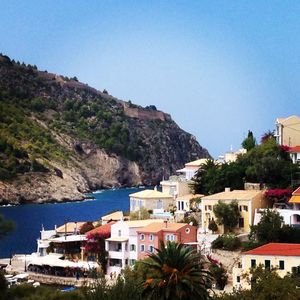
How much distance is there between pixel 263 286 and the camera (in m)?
29.3

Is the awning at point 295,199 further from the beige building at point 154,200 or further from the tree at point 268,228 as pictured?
the beige building at point 154,200

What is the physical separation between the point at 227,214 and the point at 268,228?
4700mm

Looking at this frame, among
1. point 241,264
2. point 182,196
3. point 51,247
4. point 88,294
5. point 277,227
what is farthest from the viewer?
point 182,196

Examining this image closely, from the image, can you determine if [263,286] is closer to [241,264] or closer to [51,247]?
[241,264]

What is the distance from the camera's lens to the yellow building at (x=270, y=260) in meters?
40.2

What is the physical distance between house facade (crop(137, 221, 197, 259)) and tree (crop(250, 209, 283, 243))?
429 cm

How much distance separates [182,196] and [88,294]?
125 ft

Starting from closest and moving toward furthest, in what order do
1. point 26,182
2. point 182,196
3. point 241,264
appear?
1. point 241,264
2. point 182,196
3. point 26,182

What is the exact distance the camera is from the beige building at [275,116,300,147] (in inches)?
2389

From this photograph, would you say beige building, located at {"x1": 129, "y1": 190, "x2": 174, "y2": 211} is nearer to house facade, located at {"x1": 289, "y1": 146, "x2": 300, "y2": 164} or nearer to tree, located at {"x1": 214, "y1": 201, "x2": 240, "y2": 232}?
house facade, located at {"x1": 289, "y1": 146, "x2": 300, "y2": 164}

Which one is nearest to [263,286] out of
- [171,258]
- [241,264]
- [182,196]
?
[171,258]

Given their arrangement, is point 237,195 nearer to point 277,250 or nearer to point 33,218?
point 277,250

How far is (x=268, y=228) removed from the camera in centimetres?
4603

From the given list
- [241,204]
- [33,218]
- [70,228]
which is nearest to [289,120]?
[241,204]
